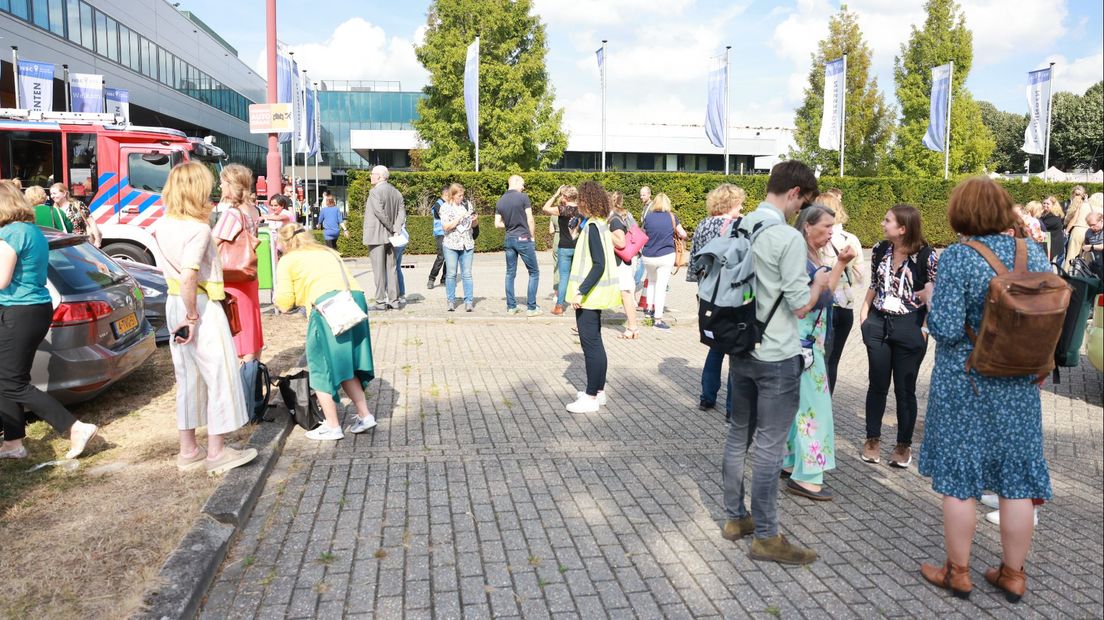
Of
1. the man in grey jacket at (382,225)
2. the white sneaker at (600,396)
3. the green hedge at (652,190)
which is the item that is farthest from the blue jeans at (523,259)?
the green hedge at (652,190)

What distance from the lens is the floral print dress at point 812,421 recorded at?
4.64 metres

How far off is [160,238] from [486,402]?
307cm

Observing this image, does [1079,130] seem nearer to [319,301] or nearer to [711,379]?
[711,379]

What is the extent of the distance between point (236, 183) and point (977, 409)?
19.9 ft

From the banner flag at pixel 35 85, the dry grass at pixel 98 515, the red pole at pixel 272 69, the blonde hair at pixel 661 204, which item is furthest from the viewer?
the banner flag at pixel 35 85

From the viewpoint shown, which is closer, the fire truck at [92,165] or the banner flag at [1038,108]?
the fire truck at [92,165]

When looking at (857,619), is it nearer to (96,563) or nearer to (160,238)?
(96,563)

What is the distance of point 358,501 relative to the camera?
4.60 meters

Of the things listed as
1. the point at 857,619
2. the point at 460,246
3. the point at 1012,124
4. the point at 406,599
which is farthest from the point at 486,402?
the point at 1012,124

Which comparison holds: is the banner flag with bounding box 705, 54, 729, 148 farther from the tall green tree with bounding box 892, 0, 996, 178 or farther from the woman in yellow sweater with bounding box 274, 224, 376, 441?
the woman in yellow sweater with bounding box 274, 224, 376, 441

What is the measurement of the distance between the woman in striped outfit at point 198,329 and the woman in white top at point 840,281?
3748 mm

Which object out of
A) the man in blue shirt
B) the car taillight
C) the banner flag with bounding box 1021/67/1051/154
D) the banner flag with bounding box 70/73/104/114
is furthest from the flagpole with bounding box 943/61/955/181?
the car taillight

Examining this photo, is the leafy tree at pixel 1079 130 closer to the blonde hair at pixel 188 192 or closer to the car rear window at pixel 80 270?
the car rear window at pixel 80 270

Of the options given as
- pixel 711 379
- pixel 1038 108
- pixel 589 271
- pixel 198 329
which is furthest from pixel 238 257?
pixel 1038 108
